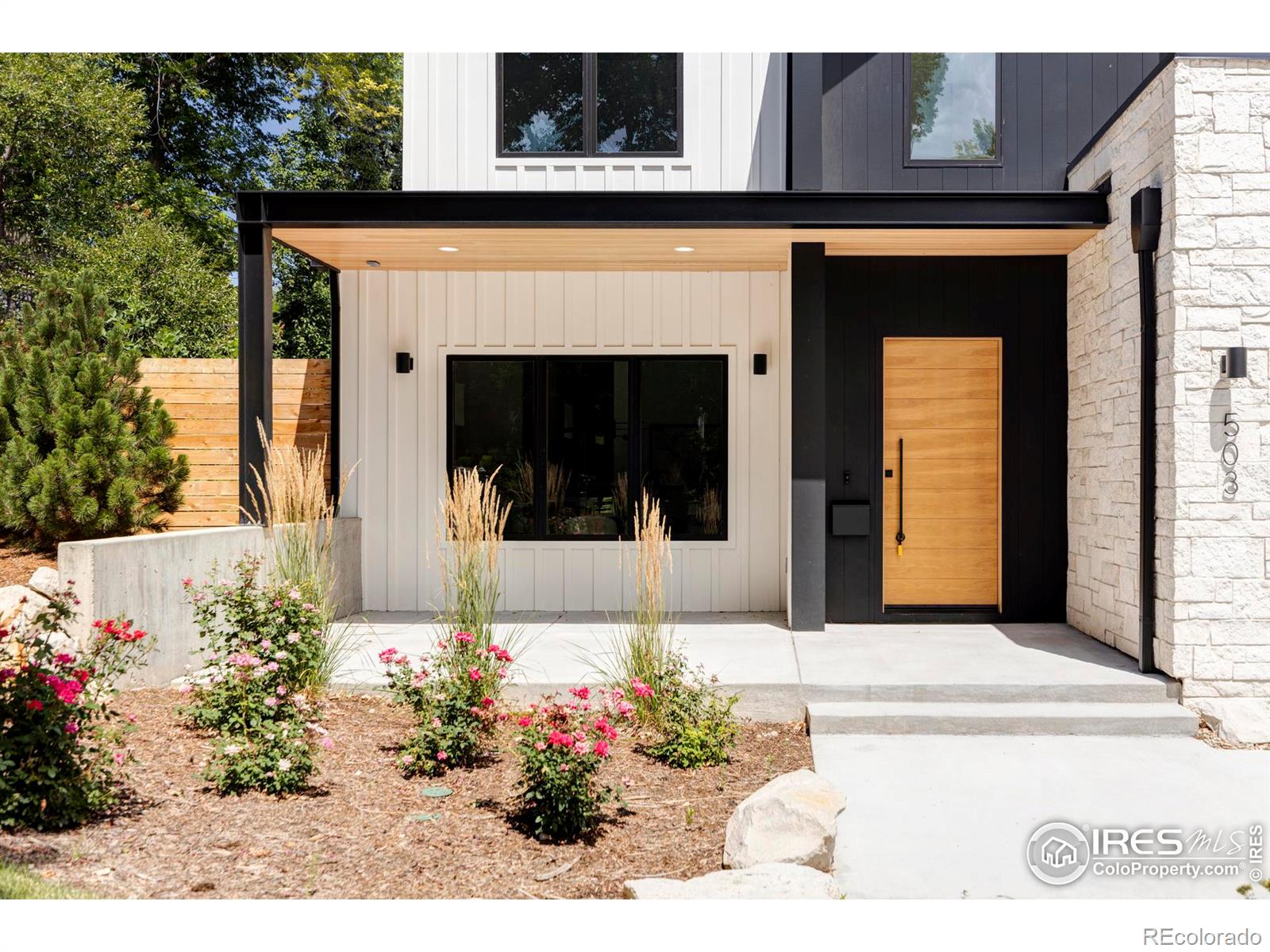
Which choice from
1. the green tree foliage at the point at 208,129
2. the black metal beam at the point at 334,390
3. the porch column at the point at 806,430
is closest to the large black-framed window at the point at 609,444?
the black metal beam at the point at 334,390

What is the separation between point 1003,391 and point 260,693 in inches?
197

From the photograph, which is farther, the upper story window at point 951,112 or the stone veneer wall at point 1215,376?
the upper story window at point 951,112

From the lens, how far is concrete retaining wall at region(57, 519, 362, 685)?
398 cm

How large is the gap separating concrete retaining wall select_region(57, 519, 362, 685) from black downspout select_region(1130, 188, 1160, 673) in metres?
4.80

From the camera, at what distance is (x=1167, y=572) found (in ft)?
14.3

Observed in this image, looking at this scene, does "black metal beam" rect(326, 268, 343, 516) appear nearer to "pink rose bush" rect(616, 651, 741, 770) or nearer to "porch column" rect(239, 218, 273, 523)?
"porch column" rect(239, 218, 273, 523)

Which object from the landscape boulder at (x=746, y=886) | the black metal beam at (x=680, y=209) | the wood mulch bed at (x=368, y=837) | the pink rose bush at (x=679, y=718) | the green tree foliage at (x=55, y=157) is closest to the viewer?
the landscape boulder at (x=746, y=886)

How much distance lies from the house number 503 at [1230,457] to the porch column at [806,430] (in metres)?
2.17

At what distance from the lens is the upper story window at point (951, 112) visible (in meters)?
5.84

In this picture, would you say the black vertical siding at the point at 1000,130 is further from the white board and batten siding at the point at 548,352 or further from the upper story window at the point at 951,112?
the white board and batten siding at the point at 548,352

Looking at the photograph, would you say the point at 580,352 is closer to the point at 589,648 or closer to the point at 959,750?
the point at 589,648

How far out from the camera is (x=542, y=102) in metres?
6.23

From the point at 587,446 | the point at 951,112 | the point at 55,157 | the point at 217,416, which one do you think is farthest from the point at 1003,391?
the point at 55,157

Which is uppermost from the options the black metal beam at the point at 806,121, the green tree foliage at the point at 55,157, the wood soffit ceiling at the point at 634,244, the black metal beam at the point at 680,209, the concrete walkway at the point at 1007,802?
the green tree foliage at the point at 55,157
